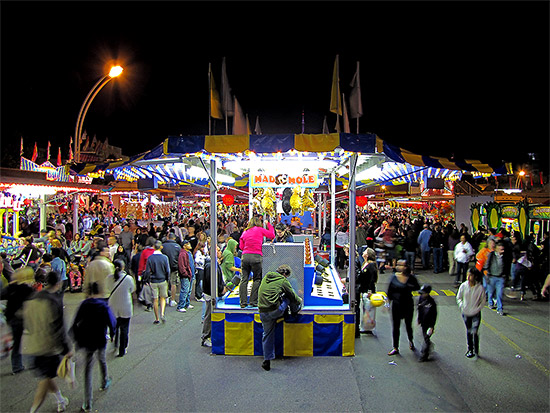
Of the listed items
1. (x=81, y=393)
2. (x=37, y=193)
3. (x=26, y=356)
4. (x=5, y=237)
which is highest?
(x=37, y=193)

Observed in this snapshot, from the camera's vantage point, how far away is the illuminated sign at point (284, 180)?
28.5 ft

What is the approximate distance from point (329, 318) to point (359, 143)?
280 cm

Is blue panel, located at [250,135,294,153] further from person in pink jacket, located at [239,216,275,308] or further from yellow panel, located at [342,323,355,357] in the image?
yellow panel, located at [342,323,355,357]

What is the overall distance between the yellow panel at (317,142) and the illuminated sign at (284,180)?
3153mm

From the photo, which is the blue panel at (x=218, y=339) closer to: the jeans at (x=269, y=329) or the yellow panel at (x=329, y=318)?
the jeans at (x=269, y=329)

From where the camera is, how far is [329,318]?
20.1 ft

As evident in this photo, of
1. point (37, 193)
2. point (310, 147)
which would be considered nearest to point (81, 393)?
point (310, 147)

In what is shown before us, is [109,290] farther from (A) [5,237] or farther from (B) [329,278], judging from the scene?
(A) [5,237]

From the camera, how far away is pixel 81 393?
16.1 feet

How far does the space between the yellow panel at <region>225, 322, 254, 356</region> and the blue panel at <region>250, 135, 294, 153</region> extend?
2852mm

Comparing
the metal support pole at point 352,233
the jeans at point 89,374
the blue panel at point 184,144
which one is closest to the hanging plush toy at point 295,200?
the metal support pole at point 352,233

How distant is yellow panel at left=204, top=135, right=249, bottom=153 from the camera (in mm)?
5551

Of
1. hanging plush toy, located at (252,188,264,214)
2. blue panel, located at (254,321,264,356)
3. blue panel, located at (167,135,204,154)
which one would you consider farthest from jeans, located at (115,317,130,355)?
hanging plush toy, located at (252,188,264,214)

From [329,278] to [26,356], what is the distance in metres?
6.41
